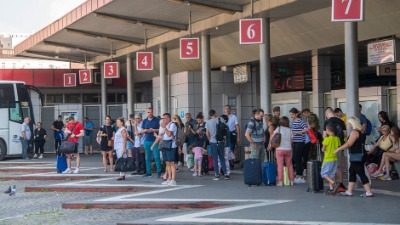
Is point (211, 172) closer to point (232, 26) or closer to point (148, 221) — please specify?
point (232, 26)

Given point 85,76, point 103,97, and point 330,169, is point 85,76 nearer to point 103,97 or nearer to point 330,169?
point 103,97

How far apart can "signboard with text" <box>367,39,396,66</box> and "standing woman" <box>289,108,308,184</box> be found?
516 cm

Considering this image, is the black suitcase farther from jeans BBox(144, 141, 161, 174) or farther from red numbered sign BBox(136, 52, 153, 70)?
red numbered sign BBox(136, 52, 153, 70)

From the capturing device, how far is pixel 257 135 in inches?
660

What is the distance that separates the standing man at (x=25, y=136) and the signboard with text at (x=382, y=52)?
52.0ft

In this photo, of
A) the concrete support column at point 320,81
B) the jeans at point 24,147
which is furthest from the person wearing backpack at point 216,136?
the jeans at point 24,147

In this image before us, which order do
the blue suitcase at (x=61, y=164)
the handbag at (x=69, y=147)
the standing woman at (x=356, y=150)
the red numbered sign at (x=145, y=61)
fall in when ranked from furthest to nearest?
the red numbered sign at (x=145, y=61)
the blue suitcase at (x=61, y=164)
the handbag at (x=69, y=147)
the standing woman at (x=356, y=150)

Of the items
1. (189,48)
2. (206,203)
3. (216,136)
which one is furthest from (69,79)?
(206,203)

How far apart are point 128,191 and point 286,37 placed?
990cm

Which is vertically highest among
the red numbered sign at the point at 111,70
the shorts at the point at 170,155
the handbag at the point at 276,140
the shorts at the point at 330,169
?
the red numbered sign at the point at 111,70

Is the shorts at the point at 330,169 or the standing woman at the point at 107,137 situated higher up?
the standing woman at the point at 107,137

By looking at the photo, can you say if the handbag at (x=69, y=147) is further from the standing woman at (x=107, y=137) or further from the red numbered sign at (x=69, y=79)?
the red numbered sign at (x=69, y=79)

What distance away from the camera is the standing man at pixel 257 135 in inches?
658

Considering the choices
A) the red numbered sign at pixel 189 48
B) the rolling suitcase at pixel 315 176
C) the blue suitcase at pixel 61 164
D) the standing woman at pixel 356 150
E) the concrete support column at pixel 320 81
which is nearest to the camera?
the standing woman at pixel 356 150
